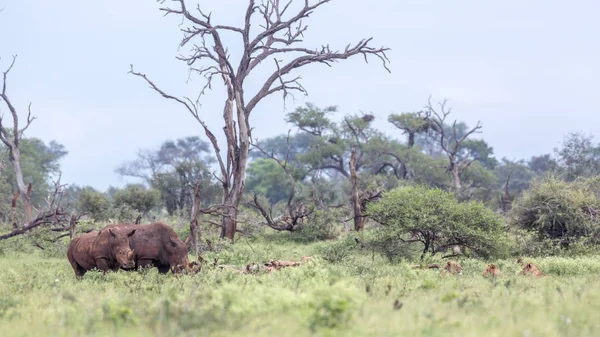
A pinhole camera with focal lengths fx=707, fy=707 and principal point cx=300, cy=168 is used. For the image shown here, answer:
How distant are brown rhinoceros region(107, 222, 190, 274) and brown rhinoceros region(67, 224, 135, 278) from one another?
24cm

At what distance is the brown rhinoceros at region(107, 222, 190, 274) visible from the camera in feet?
52.7

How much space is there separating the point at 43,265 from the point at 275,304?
12.8m

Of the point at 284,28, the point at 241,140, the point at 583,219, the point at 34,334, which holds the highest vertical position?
the point at 284,28

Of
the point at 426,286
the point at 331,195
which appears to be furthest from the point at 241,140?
the point at 331,195

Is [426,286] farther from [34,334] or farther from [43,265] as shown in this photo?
[43,265]

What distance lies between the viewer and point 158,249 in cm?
1619

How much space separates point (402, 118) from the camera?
56.4 metres

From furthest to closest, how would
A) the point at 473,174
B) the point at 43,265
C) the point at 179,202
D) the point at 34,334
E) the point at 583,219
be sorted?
the point at 473,174 → the point at 179,202 → the point at 583,219 → the point at 43,265 → the point at 34,334

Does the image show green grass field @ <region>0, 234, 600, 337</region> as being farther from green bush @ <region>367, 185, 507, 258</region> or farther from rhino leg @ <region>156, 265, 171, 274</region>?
green bush @ <region>367, 185, 507, 258</region>

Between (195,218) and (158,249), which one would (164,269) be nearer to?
(158,249)

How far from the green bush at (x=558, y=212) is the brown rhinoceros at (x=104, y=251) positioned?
41.9 ft

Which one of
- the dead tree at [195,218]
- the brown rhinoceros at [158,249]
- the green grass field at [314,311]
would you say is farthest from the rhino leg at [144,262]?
the dead tree at [195,218]

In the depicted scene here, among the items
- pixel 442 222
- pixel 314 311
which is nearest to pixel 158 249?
pixel 442 222

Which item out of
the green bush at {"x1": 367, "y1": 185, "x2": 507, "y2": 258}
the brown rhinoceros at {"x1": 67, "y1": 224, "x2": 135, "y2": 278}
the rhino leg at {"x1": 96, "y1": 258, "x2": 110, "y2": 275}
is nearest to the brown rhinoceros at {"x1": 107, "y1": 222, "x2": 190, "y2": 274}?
the brown rhinoceros at {"x1": 67, "y1": 224, "x2": 135, "y2": 278}
